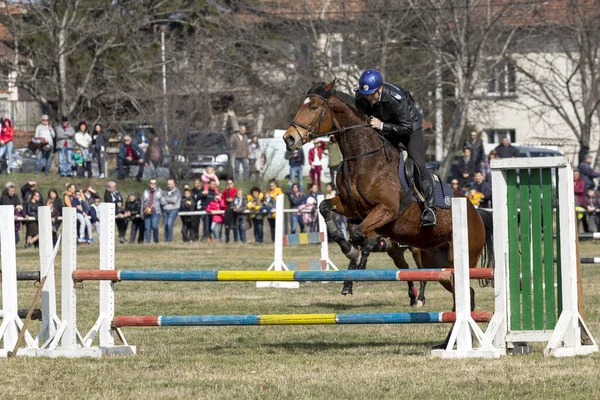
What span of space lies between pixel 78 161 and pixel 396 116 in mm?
22509

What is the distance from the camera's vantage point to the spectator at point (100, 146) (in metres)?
31.5

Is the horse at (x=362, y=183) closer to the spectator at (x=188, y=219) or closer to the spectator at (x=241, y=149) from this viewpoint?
the spectator at (x=188, y=219)

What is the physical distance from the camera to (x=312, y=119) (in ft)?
34.2

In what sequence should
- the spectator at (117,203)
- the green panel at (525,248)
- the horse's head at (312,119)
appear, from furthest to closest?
the spectator at (117,203), the horse's head at (312,119), the green panel at (525,248)

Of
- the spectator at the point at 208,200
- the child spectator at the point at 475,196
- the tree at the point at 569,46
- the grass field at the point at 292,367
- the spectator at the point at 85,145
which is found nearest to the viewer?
the grass field at the point at 292,367

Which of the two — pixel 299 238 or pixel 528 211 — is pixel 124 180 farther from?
pixel 528 211

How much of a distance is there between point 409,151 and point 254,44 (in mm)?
27659

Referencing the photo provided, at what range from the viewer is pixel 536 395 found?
736 centimetres

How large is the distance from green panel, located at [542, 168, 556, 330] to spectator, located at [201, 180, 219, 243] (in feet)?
60.5

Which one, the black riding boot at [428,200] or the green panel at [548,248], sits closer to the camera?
the green panel at [548,248]

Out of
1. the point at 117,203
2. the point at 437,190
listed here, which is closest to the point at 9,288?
the point at 437,190

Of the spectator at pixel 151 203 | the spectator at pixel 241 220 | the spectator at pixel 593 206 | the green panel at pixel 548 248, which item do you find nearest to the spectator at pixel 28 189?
the spectator at pixel 151 203

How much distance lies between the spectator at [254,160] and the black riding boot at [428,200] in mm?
22356

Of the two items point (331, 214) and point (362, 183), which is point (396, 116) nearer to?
point (362, 183)
